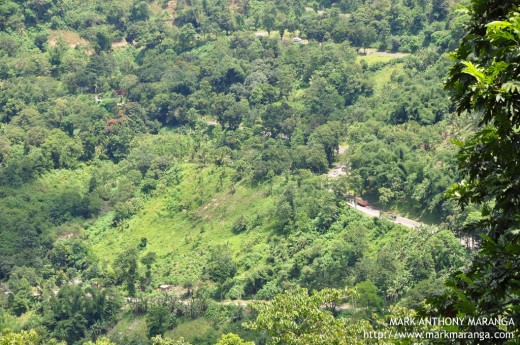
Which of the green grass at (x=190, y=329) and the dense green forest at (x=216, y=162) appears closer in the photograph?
the green grass at (x=190, y=329)

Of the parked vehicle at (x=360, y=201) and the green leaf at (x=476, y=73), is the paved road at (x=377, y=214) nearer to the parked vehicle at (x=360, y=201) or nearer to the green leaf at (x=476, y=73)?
the parked vehicle at (x=360, y=201)

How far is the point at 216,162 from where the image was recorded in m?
60.7

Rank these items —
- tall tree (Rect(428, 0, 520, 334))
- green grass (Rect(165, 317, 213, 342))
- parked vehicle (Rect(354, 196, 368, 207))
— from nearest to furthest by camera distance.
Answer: tall tree (Rect(428, 0, 520, 334)), green grass (Rect(165, 317, 213, 342)), parked vehicle (Rect(354, 196, 368, 207))

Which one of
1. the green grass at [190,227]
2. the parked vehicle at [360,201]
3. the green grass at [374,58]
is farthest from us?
the green grass at [374,58]

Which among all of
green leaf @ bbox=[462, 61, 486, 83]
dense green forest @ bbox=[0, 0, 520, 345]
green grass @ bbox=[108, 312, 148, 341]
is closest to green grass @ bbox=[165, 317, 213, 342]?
dense green forest @ bbox=[0, 0, 520, 345]

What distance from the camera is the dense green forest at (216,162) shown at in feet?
154

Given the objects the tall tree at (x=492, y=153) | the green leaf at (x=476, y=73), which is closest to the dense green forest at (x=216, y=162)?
the tall tree at (x=492, y=153)

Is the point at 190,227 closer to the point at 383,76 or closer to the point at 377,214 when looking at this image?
the point at 377,214

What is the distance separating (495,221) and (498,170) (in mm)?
546

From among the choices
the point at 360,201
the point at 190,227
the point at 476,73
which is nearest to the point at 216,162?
the point at 190,227

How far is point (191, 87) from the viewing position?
2817 inches

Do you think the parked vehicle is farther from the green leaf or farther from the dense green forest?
the green leaf

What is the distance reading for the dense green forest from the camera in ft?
154

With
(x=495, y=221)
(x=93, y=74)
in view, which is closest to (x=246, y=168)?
(x=93, y=74)
